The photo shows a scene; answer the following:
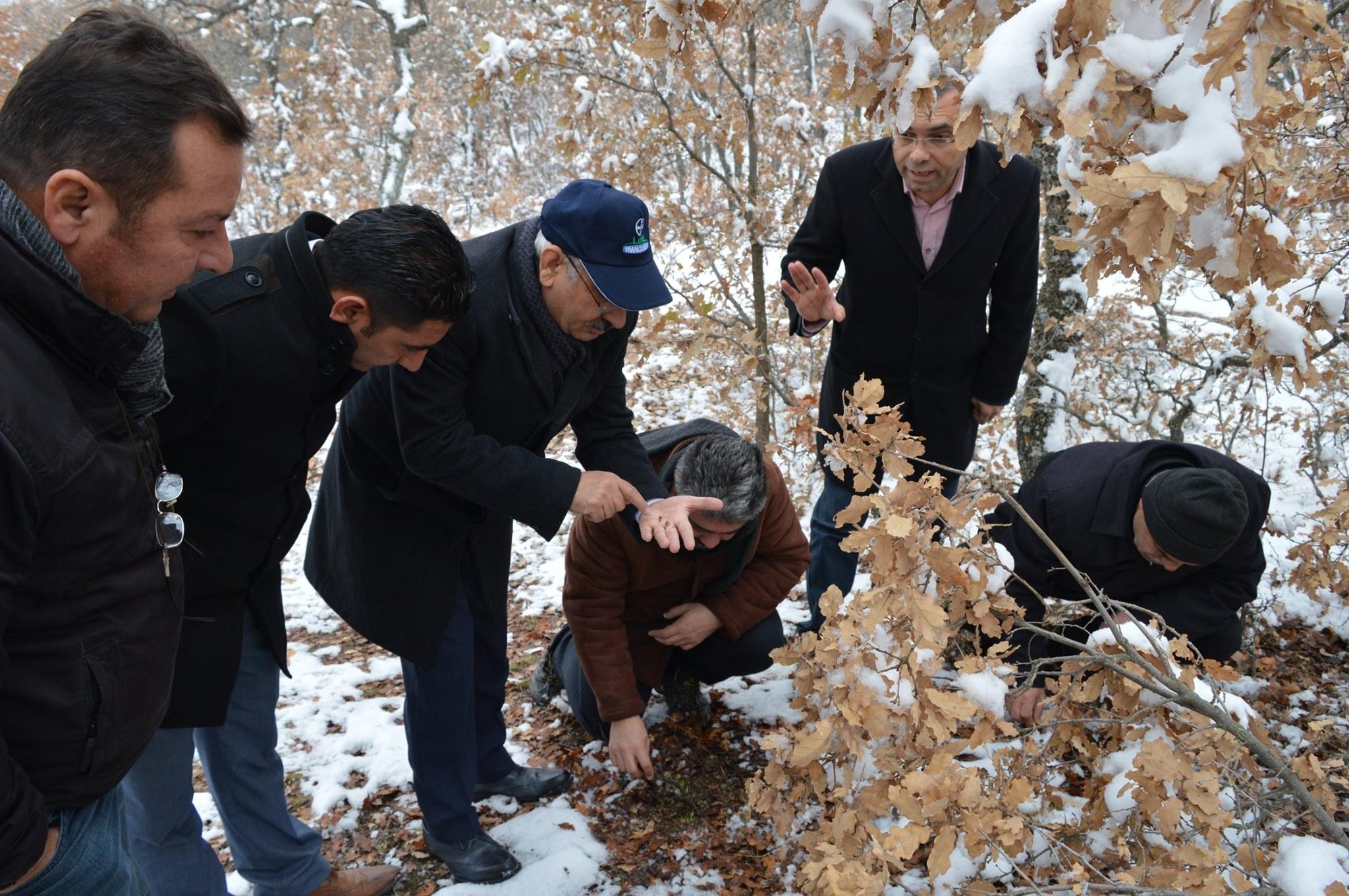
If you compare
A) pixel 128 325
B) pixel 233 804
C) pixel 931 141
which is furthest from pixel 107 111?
pixel 931 141

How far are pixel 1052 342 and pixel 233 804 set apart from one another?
12.3 ft

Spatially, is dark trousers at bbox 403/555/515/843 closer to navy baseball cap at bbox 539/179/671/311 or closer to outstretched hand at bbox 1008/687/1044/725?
navy baseball cap at bbox 539/179/671/311

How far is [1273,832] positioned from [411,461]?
208 cm

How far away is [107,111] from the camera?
1.00m

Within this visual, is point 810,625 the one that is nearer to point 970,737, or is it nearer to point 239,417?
point 970,737

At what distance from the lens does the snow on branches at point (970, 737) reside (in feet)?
4.65

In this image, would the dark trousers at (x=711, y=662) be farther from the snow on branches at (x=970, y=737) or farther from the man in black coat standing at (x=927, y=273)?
the snow on branches at (x=970, y=737)

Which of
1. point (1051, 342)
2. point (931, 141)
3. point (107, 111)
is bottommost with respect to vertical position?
point (1051, 342)

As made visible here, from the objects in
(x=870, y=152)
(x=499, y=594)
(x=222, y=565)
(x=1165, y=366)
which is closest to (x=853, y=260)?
(x=870, y=152)

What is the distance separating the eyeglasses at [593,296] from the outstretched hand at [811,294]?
2.70ft

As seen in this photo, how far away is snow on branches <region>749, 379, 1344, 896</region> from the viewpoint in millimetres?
1417

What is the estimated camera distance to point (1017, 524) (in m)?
2.79

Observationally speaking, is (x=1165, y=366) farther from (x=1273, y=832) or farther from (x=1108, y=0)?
(x=1108, y=0)

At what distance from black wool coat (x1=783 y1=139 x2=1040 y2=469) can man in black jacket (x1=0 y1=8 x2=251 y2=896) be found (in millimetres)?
2029
